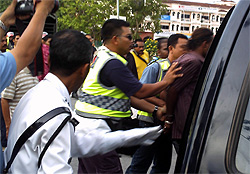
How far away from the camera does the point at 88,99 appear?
2377mm

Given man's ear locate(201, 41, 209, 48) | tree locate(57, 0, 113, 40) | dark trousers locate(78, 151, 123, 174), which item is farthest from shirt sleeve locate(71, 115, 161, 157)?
tree locate(57, 0, 113, 40)

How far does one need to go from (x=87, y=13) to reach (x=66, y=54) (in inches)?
1122

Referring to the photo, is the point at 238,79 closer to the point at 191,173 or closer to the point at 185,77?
the point at 191,173

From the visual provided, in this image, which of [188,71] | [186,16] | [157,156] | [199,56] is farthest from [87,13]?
[186,16]

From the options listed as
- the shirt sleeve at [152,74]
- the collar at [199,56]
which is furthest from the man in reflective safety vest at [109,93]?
the shirt sleeve at [152,74]

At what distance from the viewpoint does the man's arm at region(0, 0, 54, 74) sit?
4.03ft

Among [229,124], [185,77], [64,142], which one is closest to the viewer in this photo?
[229,124]

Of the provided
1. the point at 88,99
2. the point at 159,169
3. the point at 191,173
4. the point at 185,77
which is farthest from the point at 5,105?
the point at 191,173

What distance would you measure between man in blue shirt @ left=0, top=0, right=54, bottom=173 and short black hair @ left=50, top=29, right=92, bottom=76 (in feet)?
0.49

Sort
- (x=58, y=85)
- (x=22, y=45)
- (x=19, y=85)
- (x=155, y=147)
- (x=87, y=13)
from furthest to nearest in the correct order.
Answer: (x=87, y=13) < (x=19, y=85) < (x=155, y=147) < (x=58, y=85) < (x=22, y=45)

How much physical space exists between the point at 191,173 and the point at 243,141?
22 cm

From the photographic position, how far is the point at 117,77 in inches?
88.1

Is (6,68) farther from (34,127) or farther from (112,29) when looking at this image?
(112,29)

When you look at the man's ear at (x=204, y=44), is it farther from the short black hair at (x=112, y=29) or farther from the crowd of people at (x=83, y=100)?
the short black hair at (x=112, y=29)
